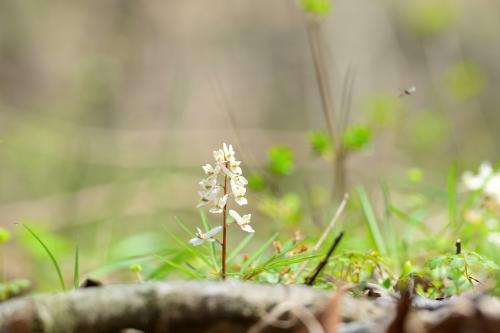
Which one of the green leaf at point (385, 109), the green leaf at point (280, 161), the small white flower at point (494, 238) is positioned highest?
the green leaf at point (385, 109)

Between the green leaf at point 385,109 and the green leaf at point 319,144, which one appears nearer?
the green leaf at point 319,144

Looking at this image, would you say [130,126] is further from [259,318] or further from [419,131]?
[259,318]

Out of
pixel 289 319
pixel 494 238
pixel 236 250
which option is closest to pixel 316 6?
pixel 494 238

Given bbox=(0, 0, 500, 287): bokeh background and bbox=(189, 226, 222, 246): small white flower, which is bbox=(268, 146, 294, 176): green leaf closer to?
bbox=(189, 226, 222, 246): small white flower

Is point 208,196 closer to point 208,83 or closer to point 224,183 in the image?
point 224,183

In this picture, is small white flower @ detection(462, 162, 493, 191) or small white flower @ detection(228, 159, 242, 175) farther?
small white flower @ detection(462, 162, 493, 191)

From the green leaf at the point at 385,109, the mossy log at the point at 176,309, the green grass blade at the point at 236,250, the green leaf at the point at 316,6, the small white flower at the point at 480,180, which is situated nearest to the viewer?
the mossy log at the point at 176,309

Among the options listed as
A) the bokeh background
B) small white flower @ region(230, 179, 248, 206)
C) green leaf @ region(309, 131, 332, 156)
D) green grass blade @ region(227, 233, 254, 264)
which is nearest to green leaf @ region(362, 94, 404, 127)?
green leaf @ region(309, 131, 332, 156)

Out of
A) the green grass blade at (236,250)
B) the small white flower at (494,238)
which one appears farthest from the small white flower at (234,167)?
the small white flower at (494,238)

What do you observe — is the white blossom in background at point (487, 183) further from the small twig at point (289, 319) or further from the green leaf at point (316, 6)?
the small twig at point (289, 319)
